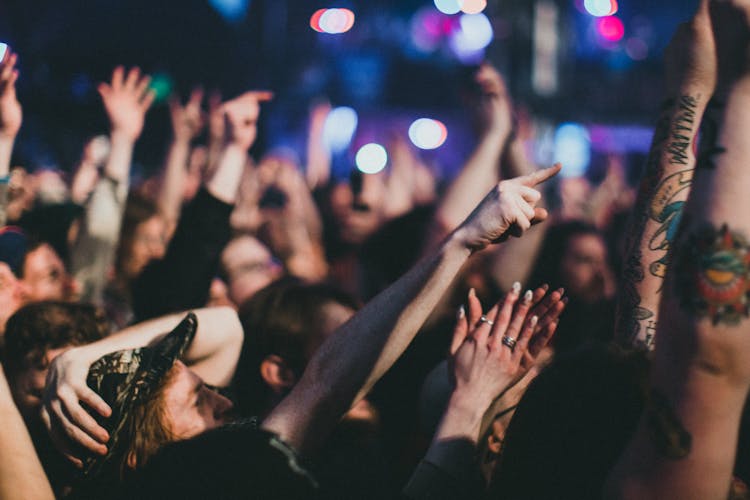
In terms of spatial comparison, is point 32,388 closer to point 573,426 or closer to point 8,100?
point 8,100

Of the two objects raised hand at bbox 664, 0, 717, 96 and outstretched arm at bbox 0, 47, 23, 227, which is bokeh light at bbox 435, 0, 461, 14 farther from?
raised hand at bbox 664, 0, 717, 96

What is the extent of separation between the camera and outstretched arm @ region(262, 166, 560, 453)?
1639 mm

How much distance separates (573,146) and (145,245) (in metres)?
12.9

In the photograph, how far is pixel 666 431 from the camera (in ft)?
4.03

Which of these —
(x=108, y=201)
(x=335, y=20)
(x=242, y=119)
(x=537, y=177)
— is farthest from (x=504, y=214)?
(x=335, y=20)

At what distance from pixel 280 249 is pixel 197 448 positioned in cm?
330

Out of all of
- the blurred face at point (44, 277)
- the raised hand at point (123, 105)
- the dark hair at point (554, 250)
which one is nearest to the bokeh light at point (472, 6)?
the dark hair at point (554, 250)

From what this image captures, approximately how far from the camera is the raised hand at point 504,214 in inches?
63.0

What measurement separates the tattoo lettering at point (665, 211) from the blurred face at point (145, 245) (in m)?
2.66

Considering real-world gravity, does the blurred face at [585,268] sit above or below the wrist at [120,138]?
above

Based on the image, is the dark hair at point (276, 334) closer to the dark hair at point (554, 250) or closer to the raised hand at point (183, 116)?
the dark hair at point (554, 250)

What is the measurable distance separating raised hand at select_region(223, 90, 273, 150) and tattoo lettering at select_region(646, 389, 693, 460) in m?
2.11

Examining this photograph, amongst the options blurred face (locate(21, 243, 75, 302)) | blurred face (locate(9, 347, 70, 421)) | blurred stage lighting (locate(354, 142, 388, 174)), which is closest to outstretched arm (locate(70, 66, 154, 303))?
blurred face (locate(21, 243, 75, 302))

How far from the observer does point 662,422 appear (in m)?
1.24
